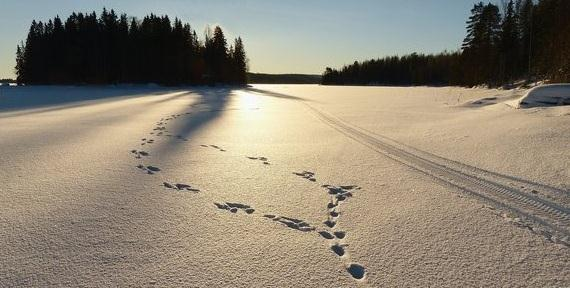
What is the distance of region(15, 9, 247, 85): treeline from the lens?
51656mm

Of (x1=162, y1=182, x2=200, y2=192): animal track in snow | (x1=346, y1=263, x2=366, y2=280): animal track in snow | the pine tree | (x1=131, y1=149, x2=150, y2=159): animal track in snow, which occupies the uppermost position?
the pine tree

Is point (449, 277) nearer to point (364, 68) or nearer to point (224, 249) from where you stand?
point (224, 249)

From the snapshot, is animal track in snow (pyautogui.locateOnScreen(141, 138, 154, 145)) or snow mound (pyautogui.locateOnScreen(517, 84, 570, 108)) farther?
snow mound (pyautogui.locateOnScreen(517, 84, 570, 108))

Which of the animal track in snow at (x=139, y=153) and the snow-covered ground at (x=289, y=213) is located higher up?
the animal track in snow at (x=139, y=153)

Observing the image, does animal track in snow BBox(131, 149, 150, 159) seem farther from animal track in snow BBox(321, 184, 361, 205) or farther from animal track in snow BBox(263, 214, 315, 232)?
animal track in snow BBox(263, 214, 315, 232)

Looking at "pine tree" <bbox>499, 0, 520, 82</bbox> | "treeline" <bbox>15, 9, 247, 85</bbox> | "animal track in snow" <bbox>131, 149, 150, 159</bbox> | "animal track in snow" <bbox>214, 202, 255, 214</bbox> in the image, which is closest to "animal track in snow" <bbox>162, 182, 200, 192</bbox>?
"animal track in snow" <bbox>214, 202, 255, 214</bbox>

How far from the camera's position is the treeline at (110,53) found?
2034 inches

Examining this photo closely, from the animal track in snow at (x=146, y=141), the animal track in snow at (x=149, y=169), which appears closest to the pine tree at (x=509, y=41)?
the animal track in snow at (x=146, y=141)

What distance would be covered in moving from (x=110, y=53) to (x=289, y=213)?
2161 inches

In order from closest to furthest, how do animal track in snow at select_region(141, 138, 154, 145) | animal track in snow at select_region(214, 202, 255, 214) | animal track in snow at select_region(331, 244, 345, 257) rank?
1. animal track in snow at select_region(331, 244, 345, 257)
2. animal track in snow at select_region(214, 202, 255, 214)
3. animal track in snow at select_region(141, 138, 154, 145)

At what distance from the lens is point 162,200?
3883 mm

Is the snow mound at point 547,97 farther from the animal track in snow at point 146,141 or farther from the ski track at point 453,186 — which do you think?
the animal track in snow at point 146,141

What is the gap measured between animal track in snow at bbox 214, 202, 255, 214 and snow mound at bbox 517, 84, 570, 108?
8754 millimetres

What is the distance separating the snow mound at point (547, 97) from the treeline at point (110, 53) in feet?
157
